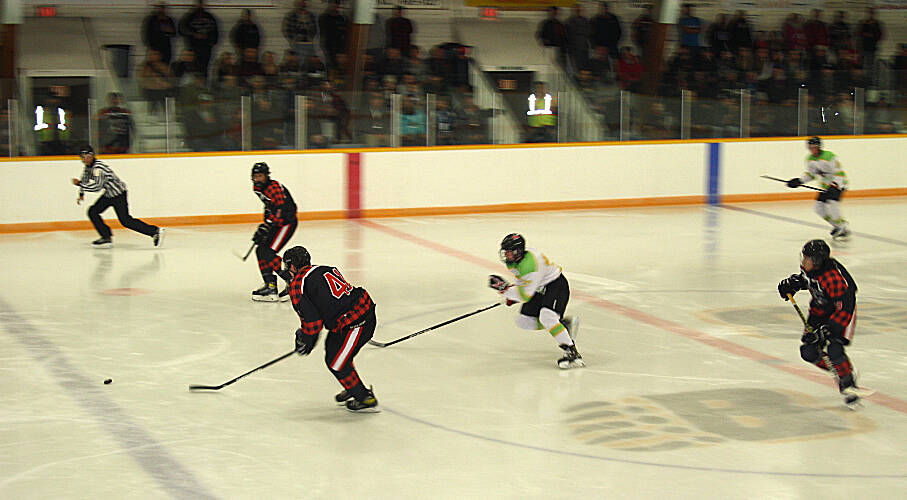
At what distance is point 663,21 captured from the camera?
55.3 ft

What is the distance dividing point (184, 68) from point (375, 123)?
2.48 meters

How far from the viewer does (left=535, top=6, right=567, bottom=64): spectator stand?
17.2 m

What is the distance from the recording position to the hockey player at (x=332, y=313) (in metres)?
5.73

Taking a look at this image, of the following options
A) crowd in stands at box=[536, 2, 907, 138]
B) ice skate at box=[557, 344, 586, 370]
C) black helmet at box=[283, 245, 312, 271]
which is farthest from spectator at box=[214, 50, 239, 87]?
black helmet at box=[283, 245, 312, 271]

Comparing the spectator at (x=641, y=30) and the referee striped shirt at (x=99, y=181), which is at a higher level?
the spectator at (x=641, y=30)

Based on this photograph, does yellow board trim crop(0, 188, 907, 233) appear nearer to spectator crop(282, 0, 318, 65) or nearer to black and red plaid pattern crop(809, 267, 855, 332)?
spectator crop(282, 0, 318, 65)

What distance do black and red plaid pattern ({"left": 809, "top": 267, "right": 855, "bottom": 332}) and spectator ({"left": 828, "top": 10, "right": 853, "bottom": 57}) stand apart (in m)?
13.5

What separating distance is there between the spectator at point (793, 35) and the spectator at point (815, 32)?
0.26ft

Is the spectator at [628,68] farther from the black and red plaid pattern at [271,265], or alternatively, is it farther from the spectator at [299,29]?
the black and red plaid pattern at [271,265]

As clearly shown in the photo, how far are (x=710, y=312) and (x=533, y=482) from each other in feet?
13.5

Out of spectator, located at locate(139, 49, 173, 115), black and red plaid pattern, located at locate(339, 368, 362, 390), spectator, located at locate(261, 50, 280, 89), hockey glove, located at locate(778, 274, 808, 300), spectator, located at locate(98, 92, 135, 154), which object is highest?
spectator, located at locate(261, 50, 280, 89)

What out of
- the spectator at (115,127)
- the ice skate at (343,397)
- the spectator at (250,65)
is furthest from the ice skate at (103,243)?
the ice skate at (343,397)

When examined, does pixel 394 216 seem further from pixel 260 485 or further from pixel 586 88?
pixel 260 485

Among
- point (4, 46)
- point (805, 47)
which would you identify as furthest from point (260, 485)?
point (805, 47)
